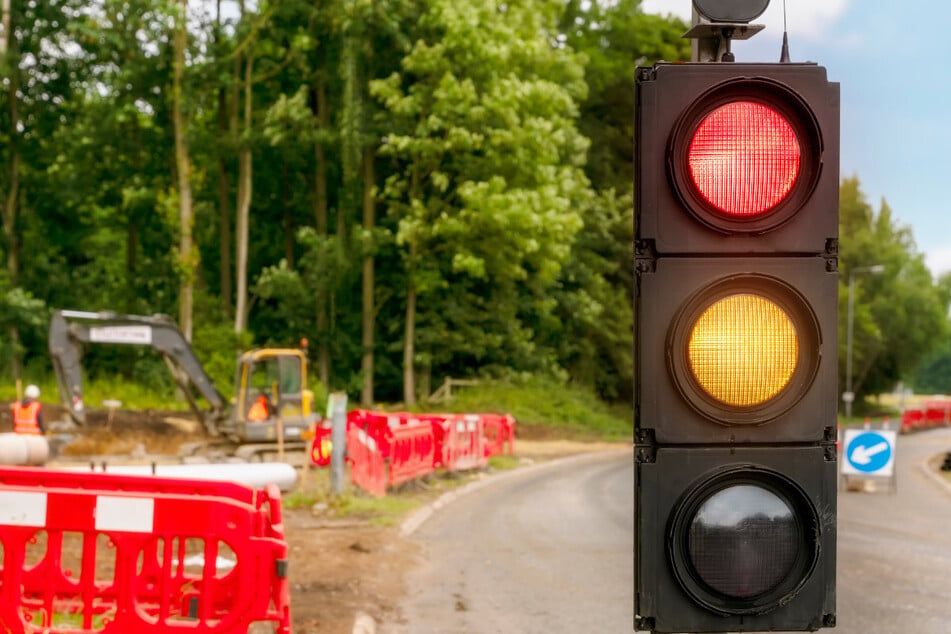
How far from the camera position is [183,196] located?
38.3 metres

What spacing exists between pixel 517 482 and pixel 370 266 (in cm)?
1931

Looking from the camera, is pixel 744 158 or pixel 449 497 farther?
pixel 449 497

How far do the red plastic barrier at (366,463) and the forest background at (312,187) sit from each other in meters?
20.4

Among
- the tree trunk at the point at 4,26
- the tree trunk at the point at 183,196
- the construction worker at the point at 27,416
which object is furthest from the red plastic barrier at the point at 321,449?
the tree trunk at the point at 4,26

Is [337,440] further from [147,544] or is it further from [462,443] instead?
[147,544]

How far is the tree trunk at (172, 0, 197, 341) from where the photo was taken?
37.9 metres

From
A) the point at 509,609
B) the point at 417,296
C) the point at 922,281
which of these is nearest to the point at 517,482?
the point at 509,609

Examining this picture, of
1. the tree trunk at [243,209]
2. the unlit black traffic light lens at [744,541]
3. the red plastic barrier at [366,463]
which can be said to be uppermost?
the tree trunk at [243,209]

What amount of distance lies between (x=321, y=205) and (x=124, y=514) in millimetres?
38554

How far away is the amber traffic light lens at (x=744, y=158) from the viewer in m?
2.64

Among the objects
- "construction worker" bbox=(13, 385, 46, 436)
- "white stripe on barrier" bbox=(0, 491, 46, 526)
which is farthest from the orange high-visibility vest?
"white stripe on barrier" bbox=(0, 491, 46, 526)

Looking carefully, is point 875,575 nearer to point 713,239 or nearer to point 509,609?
point 509,609

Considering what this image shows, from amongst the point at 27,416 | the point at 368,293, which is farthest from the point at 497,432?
the point at 368,293

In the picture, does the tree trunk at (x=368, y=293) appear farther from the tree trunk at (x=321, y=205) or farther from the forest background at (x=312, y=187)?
the tree trunk at (x=321, y=205)
